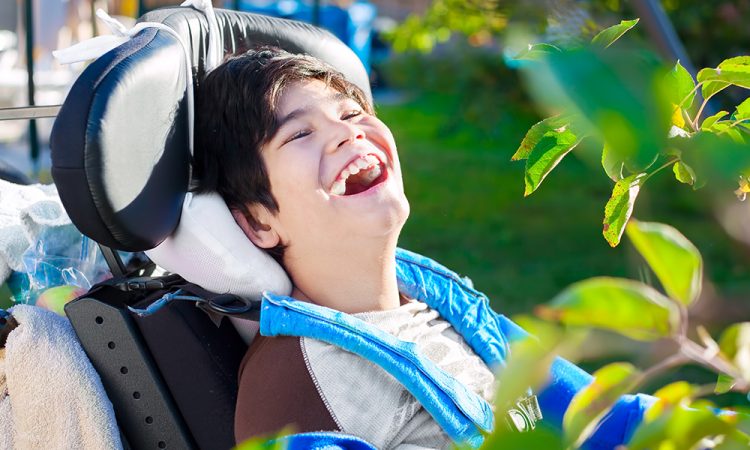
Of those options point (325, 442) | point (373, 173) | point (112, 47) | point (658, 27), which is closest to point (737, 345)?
point (325, 442)

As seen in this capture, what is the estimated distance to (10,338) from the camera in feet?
4.40

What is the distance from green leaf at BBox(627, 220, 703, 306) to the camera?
43cm

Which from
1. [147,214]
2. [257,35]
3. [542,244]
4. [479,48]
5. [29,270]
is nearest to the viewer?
[147,214]

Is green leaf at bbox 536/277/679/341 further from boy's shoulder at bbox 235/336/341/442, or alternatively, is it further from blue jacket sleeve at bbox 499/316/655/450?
blue jacket sleeve at bbox 499/316/655/450

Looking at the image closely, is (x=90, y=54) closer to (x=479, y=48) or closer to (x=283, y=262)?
(x=283, y=262)

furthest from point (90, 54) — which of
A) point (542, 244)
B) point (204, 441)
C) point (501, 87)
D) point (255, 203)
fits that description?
point (501, 87)

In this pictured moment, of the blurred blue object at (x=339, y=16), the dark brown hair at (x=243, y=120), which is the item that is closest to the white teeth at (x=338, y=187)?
the dark brown hair at (x=243, y=120)

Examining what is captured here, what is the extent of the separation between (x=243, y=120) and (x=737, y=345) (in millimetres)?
1065

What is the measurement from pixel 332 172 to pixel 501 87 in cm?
334

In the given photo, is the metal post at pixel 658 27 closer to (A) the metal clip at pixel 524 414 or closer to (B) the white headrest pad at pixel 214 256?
(A) the metal clip at pixel 524 414

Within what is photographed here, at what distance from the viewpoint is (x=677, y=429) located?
0.43 meters

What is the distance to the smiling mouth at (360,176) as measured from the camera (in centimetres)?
135

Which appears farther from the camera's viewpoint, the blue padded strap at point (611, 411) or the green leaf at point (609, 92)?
the blue padded strap at point (611, 411)

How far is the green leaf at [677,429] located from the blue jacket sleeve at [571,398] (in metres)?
0.97
